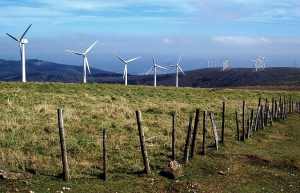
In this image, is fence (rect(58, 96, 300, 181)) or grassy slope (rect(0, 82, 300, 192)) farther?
grassy slope (rect(0, 82, 300, 192))

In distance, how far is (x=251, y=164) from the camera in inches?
502

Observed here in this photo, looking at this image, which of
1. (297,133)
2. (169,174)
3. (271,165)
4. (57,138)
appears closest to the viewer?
(169,174)

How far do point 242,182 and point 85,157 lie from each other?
574cm

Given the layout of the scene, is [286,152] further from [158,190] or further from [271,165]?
[158,190]

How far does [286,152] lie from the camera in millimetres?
14492

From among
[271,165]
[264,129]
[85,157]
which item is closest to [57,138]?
[85,157]

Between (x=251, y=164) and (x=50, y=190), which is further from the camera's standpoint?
(x=251, y=164)

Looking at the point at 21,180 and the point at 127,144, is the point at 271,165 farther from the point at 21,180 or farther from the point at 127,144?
the point at 21,180

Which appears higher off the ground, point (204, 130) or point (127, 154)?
point (204, 130)

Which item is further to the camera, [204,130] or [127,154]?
[204,130]

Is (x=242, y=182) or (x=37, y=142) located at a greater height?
(x=37, y=142)

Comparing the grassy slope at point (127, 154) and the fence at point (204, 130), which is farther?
the grassy slope at point (127, 154)

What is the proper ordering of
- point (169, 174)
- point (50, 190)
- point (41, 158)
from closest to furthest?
point (50, 190) < point (169, 174) < point (41, 158)

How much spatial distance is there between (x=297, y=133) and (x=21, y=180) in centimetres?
1592
